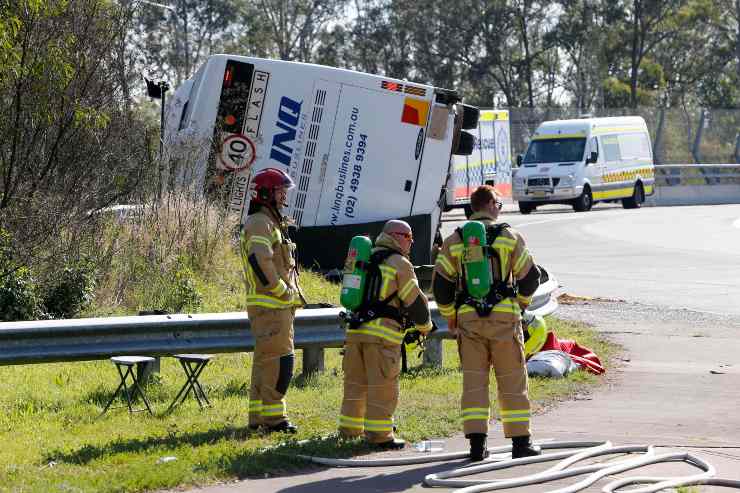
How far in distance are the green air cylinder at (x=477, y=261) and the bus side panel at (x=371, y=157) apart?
9304mm

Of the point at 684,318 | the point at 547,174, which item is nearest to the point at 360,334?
the point at 684,318

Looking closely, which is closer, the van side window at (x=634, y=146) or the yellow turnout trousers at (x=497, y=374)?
the yellow turnout trousers at (x=497, y=374)

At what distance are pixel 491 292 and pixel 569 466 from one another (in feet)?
A: 3.64

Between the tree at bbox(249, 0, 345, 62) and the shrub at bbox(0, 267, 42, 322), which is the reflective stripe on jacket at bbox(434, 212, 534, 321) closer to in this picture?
the shrub at bbox(0, 267, 42, 322)

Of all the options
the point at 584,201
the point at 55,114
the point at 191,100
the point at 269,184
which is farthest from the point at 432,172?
the point at 584,201

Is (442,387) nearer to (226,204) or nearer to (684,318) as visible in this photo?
(684,318)

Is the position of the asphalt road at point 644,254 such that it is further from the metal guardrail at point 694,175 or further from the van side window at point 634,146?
the metal guardrail at point 694,175

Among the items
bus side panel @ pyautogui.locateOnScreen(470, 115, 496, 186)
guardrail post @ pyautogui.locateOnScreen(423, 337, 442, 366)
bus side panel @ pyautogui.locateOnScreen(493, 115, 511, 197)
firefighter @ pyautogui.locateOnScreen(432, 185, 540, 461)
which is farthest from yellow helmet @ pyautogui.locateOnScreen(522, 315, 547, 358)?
bus side panel @ pyautogui.locateOnScreen(493, 115, 511, 197)

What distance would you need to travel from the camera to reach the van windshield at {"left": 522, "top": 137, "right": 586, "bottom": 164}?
36188 millimetres

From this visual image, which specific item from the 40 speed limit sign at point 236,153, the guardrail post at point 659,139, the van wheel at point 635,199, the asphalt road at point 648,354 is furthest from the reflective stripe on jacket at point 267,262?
the guardrail post at point 659,139

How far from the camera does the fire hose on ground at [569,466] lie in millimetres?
6938

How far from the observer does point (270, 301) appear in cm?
834

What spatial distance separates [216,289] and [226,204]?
7.77 feet

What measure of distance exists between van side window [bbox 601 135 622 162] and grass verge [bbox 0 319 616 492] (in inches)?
1028
